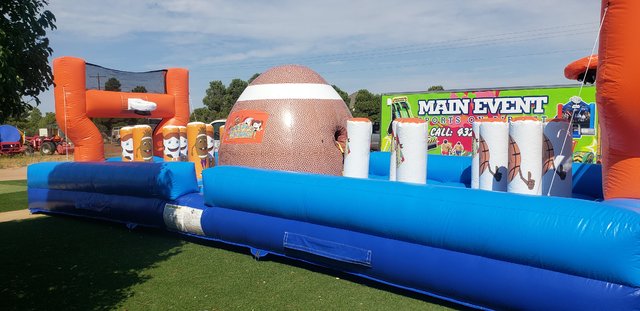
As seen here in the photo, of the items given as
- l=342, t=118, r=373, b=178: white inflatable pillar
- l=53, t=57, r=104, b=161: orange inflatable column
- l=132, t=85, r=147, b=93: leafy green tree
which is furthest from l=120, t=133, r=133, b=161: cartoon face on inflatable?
l=342, t=118, r=373, b=178: white inflatable pillar

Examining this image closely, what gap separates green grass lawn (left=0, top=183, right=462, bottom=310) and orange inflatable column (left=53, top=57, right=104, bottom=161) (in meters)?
2.95

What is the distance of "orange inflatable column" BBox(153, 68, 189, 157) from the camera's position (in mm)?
10336

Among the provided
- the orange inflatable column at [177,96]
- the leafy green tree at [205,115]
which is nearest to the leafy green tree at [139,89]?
the orange inflatable column at [177,96]

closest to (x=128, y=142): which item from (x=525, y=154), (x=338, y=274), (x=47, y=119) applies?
(x=338, y=274)

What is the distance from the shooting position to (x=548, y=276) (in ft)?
10.7

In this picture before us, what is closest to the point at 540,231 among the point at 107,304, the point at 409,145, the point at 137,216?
the point at 409,145

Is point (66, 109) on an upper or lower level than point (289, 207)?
upper

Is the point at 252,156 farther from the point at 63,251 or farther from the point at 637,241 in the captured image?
the point at 637,241

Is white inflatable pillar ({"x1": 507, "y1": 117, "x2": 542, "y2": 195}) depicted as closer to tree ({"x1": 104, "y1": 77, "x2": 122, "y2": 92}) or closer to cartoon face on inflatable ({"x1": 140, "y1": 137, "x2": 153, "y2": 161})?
cartoon face on inflatable ({"x1": 140, "y1": 137, "x2": 153, "y2": 161})

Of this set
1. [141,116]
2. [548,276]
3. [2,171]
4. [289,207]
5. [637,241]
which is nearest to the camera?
[637,241]

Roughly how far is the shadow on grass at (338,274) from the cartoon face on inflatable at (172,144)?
2.40 metres

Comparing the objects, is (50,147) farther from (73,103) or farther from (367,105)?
(367,105)

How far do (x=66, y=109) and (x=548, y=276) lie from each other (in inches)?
316

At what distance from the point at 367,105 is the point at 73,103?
2800 centimetres
